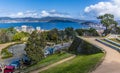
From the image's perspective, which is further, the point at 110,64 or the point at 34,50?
the point at 34,50

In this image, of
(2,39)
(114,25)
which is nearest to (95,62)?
(114,25)

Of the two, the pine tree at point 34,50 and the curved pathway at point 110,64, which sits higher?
the curved pathway at point 110,64

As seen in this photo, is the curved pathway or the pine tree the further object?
the pine tree

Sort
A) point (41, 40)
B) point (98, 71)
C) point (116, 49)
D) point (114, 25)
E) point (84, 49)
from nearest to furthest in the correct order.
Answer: point (98, 71), point (116, 49), point (84, 49), point (41, 40), point (114, 25)

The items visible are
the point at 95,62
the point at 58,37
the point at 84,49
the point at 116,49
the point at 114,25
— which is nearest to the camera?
the point at 95,62

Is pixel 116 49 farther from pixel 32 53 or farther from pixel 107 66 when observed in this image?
pixel 32 53

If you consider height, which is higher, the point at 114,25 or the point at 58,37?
the point at 114,25

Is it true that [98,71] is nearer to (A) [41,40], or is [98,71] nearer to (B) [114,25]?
(A) [41,40]

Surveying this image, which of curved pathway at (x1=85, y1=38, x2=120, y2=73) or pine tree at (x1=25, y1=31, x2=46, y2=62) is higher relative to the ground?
curved pathway at (x1=85, y1=38, x2=120, y2=73)

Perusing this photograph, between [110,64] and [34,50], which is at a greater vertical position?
[110,64]

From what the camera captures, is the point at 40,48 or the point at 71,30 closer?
the point at 40,48

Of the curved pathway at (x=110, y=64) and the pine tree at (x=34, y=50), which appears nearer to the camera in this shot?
the curved pathway at (x=110, y=64)
